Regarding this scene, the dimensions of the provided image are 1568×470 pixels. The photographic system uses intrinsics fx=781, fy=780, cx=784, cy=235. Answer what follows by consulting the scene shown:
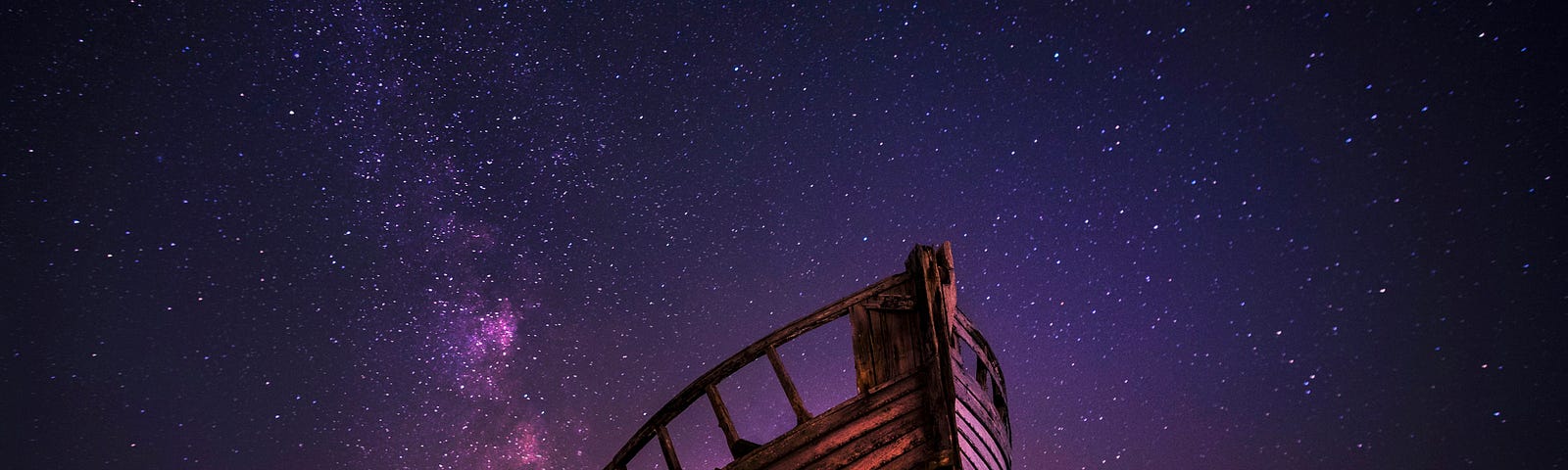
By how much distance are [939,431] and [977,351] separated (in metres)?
1.94

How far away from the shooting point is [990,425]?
8.55 metres

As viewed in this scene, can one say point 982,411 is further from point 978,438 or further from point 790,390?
point 790,390

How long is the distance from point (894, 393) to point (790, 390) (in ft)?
3.45

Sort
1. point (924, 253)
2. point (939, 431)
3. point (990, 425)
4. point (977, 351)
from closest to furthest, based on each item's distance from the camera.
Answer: point (939, 431) → point (924, 253) → point (990, 425) → point (977, 351)

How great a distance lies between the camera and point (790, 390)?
798 cm

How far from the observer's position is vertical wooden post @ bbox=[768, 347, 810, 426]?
7.97 metres

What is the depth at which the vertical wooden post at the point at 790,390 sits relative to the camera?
7.97 m

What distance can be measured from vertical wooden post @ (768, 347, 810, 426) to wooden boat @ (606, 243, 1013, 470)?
1 cm

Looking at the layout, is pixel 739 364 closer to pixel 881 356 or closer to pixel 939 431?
pixel 881 356

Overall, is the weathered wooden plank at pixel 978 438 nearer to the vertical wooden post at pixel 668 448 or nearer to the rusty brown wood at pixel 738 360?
the rusty brown wood at pixel 738 360

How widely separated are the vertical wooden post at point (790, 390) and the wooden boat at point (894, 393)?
1 cm

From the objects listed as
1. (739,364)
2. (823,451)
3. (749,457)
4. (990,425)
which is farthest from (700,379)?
(990,425)

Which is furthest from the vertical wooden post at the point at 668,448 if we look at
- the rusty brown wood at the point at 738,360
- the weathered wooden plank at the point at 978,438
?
the weathered wooden plank at the point at 978,438

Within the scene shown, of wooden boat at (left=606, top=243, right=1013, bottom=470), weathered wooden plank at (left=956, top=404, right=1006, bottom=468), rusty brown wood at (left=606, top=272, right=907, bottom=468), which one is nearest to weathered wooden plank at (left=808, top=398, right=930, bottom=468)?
wooden boat at (left=606, top=243, right=1013, bottom=470)
